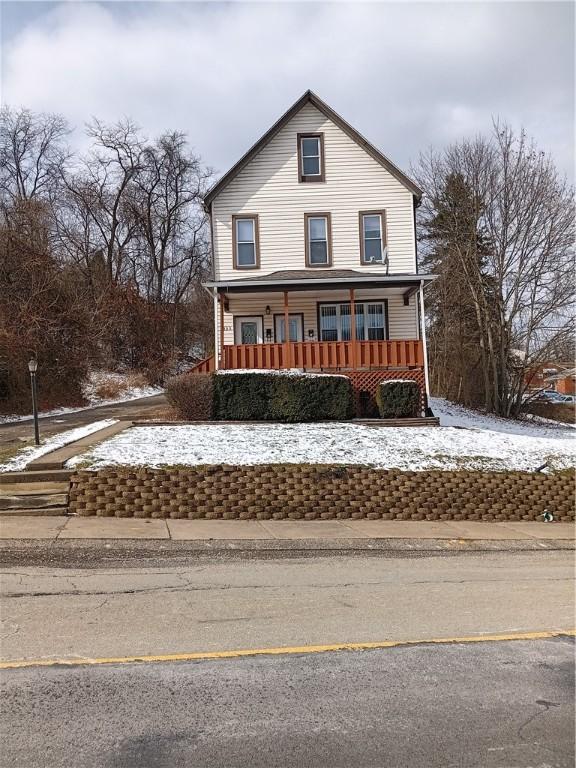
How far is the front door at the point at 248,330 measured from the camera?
2173 cm

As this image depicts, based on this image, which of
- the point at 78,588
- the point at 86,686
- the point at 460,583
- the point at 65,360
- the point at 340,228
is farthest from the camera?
the point at 65,360

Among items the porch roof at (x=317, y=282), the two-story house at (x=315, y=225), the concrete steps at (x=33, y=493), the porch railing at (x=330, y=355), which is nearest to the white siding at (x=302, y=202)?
the two-story house at (x=315, y=225)

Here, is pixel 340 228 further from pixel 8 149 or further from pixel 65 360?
pixel 8 149

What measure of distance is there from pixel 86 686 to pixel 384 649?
2158 millimetres

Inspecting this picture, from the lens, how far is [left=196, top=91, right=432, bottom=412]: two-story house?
Result: 2112cm

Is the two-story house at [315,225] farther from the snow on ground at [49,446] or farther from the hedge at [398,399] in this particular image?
the snow on ground at [49,446]

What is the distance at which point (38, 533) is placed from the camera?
8086 mm

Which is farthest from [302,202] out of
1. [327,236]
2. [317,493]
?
[317,493]

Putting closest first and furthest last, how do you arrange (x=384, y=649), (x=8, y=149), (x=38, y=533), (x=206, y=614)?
(x=384, y=649), (x=206, y=614), (x=38, y=533), (x=8, y=149)

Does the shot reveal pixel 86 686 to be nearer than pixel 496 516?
Yes

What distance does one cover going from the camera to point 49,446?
12.3m

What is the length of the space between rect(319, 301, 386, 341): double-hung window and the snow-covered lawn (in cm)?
682

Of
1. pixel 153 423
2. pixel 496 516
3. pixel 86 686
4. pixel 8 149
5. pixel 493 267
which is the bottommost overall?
pixel 496 516

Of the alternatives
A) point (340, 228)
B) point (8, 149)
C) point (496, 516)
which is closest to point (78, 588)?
point (496, 516)
